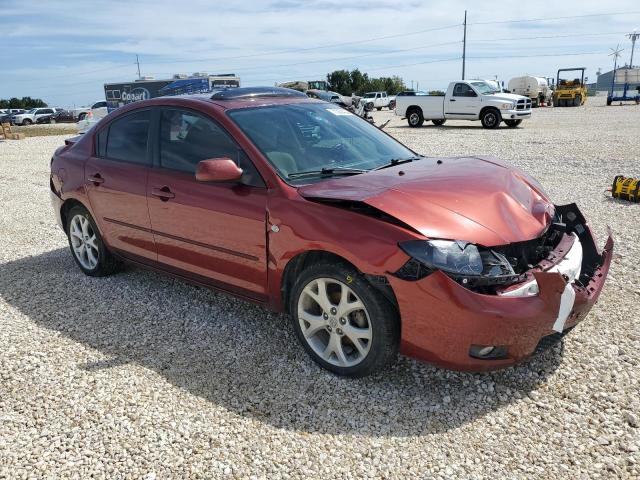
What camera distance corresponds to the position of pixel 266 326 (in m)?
4.06

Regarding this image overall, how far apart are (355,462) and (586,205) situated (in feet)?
20.4

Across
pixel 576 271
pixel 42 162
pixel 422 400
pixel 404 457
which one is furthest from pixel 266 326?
pixel 42 162

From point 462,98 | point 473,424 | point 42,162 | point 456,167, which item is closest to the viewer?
point 473,424

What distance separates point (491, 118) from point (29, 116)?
1682 inches

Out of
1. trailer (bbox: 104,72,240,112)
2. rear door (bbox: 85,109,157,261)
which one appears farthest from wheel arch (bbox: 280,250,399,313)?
trailer (bbox: 104,72,240,112)

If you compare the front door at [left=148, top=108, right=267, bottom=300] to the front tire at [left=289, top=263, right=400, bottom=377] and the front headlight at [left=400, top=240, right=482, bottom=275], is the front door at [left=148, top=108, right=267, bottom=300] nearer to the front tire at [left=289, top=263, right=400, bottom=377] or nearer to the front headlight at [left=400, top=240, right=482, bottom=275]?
the front tire at [left=289, top=263, right=400, bottom=377]

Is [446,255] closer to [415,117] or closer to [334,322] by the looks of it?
[334,322]

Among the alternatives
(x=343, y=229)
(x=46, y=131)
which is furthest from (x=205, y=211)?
(x=46, y=131)

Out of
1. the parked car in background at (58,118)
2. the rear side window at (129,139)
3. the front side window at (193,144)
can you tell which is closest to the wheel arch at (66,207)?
the rear side window at (129,139)

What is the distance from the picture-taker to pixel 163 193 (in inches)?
161

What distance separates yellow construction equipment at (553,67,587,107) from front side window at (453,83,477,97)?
20.3 meters

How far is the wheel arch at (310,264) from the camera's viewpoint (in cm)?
295

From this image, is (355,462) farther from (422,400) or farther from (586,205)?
(586,205)

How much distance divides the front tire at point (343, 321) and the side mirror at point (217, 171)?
784 millimetres
